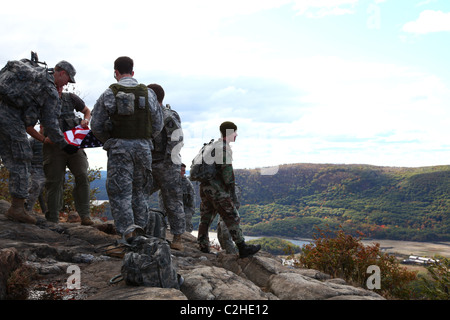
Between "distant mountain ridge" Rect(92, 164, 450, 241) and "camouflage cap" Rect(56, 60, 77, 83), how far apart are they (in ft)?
312

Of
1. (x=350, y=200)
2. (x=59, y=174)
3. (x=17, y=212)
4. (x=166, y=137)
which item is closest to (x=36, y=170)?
(x=59, y=174)

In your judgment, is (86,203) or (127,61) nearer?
(127,61)

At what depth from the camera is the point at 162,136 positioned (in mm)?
6797

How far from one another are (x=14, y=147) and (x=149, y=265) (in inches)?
142

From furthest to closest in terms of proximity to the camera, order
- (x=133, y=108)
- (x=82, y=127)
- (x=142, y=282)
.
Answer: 1. (x=82, y=127)
2. (x=133, y=108)
3. (x=142, y=282)

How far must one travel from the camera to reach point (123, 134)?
17.4 ft

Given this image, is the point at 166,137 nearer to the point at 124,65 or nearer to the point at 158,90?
the point at 158,90

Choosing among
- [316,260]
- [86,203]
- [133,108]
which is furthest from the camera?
[316,260]

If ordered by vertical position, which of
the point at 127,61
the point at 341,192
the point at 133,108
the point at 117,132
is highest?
the point at 127,61

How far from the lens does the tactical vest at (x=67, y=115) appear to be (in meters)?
6.99

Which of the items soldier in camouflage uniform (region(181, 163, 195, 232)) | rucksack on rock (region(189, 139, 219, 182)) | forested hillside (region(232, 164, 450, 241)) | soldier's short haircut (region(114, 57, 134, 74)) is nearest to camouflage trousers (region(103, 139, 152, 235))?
soldier's short haircut (region(114, 57, 134, 74))
